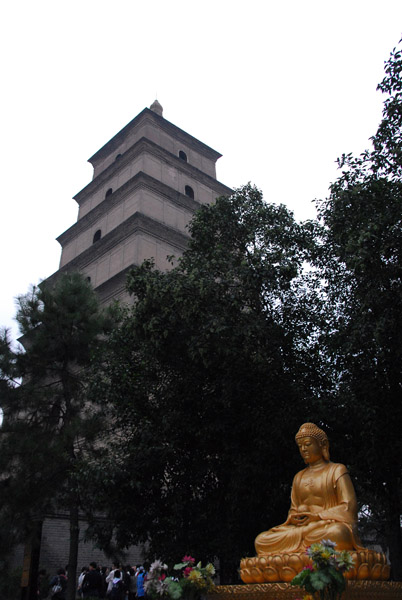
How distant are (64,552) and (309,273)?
9.66 meters

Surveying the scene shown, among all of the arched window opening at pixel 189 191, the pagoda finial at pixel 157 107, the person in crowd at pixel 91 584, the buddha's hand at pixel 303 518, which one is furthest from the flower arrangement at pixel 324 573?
the pagoda finial at pixel 157 107

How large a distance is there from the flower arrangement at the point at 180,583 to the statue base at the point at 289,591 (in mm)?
412

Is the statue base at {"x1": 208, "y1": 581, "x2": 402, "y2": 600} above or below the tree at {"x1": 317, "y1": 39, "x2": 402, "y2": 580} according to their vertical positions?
below

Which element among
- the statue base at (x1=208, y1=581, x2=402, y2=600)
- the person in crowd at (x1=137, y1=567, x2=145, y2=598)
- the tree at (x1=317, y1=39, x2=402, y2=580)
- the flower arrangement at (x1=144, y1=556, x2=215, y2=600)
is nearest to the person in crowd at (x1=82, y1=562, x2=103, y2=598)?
the person in crowd at (x1=137, y1=567, x2=145, y2=598)

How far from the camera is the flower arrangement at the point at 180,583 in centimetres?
510

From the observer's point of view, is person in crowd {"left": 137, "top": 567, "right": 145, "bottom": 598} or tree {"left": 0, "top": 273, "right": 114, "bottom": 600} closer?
tree {"left": 0, "top": 273, "right": 114, "bottom": 600}

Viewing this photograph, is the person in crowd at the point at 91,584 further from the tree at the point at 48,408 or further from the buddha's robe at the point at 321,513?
the buddha's robe at the point at 321,513

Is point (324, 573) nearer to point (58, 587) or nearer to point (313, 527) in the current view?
point (313, 527)

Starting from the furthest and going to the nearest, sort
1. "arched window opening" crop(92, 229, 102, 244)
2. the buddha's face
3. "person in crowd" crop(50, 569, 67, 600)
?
"arched window opening" crop(92, 229, 102, 244) → "person in crowd" crop(50, 569, 67, 600) → the buddha's face

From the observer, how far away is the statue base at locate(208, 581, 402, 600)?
5238 mm

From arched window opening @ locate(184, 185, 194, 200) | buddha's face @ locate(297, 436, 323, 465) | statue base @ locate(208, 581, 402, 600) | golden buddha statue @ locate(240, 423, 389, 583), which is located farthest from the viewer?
arched window opening @ locate(184, 185, 194, 200)

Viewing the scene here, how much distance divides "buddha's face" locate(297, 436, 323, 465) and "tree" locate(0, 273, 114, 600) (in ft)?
14.7

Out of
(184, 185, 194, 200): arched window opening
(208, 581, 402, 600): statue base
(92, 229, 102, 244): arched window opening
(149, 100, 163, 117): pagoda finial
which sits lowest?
(208, 581, 402, 600): statue base

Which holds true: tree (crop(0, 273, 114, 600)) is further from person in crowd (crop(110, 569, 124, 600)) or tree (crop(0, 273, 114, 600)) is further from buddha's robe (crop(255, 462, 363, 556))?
buddha's robe (crop(255, 462, 363, 556))
